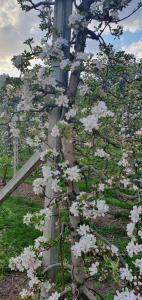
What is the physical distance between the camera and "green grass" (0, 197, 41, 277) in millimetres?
11758

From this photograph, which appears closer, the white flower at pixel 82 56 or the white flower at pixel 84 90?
the white flower at pixel 82 56

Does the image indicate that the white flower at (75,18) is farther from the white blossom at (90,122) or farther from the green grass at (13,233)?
the green grass at (13,233)

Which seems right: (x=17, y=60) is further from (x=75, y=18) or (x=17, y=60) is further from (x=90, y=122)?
(x=90, y=122)

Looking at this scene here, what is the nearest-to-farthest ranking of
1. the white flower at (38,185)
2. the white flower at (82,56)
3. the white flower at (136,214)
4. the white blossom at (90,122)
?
the white flower at (136,214), the white blossom at (90,122), the white flower at (38,185), the white flower at (82,56)

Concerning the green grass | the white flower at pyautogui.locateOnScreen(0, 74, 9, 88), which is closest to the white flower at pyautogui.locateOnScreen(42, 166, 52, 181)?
Answer: the white flower at pyautogui.locateOnScreen(0, 74, 9, 88)

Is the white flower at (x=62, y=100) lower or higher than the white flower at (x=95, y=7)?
lower

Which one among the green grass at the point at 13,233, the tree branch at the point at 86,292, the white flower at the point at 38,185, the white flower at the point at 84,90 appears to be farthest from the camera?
the green grass at the point at 13,233

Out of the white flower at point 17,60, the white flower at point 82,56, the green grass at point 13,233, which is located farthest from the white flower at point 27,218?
the green grass at point 13,233

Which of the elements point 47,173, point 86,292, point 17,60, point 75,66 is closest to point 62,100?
point 75,66

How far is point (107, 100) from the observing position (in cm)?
592

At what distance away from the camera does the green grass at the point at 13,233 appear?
11758 mm

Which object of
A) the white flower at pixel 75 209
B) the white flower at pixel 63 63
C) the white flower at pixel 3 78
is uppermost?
the white flower at pixel 63 63

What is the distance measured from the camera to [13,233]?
1367 cm

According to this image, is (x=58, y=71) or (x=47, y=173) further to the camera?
(x=58, y=71)
